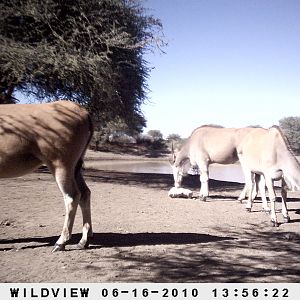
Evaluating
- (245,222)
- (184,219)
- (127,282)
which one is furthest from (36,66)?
(127,282)

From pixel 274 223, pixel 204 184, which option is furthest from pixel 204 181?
pixel 274 223

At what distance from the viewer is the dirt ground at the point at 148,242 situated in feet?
14.1

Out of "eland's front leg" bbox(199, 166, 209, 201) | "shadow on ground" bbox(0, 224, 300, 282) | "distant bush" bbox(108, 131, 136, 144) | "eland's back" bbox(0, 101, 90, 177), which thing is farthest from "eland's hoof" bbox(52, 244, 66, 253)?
"distant bush" bbox(108, 131, 136, 144)

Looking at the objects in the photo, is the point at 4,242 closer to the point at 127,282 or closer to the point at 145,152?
the point at 127,282

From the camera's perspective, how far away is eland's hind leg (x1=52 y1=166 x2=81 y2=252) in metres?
5.02

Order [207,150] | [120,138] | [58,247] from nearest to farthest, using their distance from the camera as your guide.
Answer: [58,247], [207,150], [120,138]

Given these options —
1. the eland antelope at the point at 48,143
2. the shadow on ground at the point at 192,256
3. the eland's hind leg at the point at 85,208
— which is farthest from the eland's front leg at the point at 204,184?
the eland antelope at the point at 48,143

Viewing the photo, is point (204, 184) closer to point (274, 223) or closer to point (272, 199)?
point (272, 199)

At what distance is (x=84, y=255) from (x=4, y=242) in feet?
4.70

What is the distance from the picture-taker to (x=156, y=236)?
6137 millimetres

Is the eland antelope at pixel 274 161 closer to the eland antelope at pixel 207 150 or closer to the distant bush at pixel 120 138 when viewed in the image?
the eland antelope at pixel 207 150

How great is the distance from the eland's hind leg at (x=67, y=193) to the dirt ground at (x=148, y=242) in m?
0.18

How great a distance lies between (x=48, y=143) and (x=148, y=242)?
224cm

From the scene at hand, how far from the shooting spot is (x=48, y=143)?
16.2 feet
